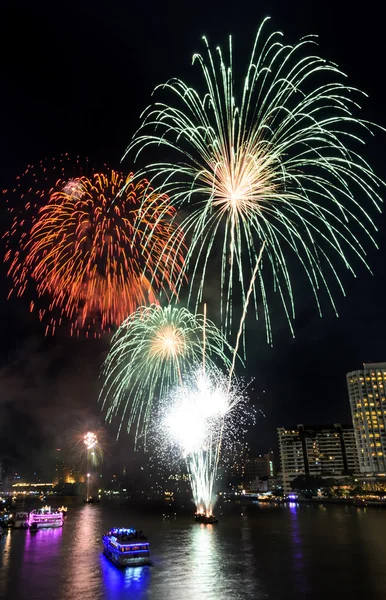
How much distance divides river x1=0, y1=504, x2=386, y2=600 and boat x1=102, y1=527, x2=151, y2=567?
87cm

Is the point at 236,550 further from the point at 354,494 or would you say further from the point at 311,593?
the point at 354,494

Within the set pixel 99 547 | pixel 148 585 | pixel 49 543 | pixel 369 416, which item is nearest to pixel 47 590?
pixel 148 585

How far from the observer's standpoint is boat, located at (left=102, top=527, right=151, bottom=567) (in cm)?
3916

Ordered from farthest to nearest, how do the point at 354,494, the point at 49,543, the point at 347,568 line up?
the point at 354,494, the point at 49,543, the point at 347,568

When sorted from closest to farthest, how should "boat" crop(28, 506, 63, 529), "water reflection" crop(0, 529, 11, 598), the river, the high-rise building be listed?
the river → "water reflection" crop(0, 529, 11, 598) → "boat" crop(28, 506, 63, 529) → the high-rise building

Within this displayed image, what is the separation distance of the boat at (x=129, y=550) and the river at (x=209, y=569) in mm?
872

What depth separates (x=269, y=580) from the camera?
112ft

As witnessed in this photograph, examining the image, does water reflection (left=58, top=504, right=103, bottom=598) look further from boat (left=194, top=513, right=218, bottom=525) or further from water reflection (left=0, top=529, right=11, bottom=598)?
boat (left=194, top=513, right=218, bottom=525)

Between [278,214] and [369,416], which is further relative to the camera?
[369,416]

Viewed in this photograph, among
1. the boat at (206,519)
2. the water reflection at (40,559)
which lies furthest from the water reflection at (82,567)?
the boat at (206,519)

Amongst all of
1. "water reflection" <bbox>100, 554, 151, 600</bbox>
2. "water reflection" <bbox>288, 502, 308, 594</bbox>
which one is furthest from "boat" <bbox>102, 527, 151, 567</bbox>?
"water reflection" <bbox>288, 502, 308, 594</bbox>

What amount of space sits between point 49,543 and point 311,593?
39291 mm

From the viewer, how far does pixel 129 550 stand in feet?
132

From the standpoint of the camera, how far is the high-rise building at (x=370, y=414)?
541 ft
